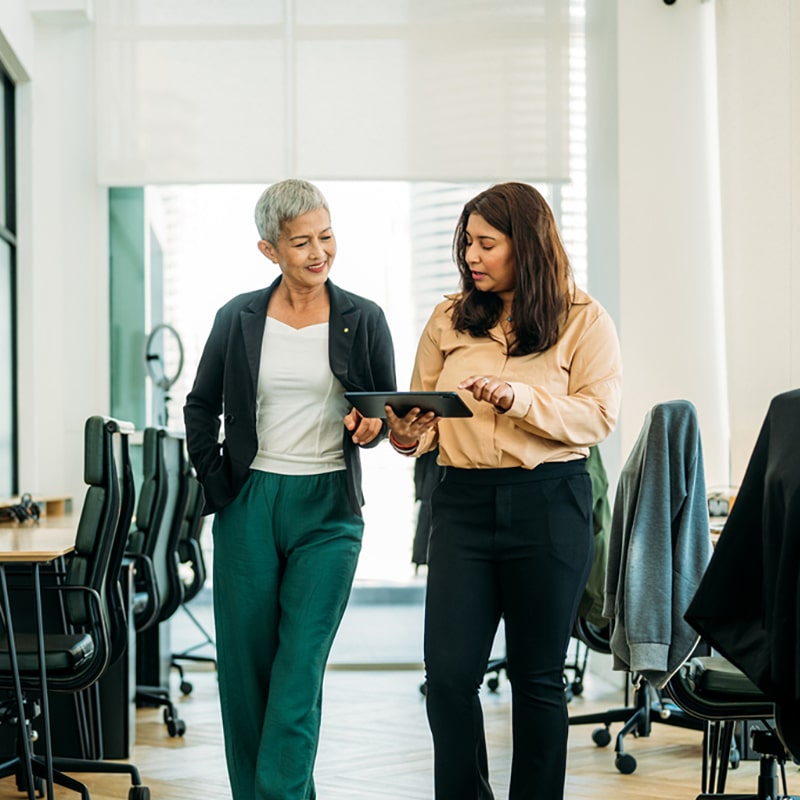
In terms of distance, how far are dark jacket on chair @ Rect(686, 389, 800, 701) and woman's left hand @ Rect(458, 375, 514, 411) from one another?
0.55 m

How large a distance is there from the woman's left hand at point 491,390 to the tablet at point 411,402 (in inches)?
1.5

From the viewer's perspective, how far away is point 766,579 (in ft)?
5.70

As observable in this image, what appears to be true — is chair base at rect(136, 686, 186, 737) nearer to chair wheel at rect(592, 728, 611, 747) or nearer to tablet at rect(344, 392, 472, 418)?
chair wheel at rect(592, 728, 611, 747)

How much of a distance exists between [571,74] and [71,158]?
257cm

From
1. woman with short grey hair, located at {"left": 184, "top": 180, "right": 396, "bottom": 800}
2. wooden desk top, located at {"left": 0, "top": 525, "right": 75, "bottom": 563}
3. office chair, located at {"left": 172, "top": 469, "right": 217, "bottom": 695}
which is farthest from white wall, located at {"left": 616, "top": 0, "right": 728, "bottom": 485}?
woman with short grey hair, located at {"left": 184, "top": 180, "right": 396, "bottom": 800}

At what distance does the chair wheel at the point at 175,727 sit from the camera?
4363 mm

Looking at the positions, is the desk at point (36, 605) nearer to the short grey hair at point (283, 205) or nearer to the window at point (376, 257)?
the short grey hair at point (283, 205)

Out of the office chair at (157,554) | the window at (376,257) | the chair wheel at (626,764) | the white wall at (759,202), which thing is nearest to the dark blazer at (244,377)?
the chair wheel at (626,764)

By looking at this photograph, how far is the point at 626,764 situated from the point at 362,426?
1.95 meters

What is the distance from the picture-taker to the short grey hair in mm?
2529

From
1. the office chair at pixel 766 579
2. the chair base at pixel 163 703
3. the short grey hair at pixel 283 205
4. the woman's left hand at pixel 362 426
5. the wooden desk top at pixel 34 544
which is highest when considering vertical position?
the short grey hair at pixel 283 205

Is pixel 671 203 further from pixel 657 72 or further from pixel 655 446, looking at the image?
pixel 655 446

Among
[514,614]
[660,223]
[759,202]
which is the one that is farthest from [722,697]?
[660,223]

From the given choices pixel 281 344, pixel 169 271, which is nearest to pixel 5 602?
pixel 281 344
